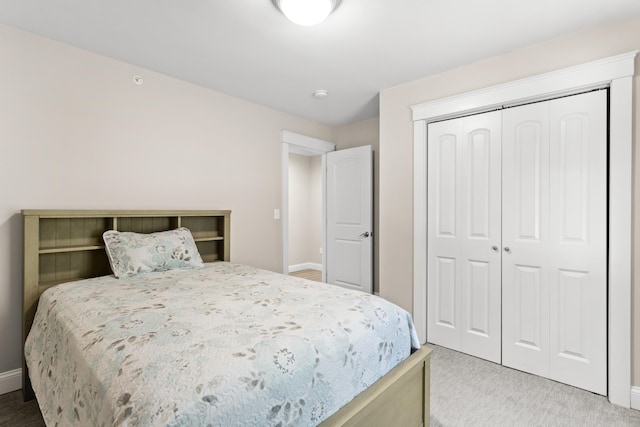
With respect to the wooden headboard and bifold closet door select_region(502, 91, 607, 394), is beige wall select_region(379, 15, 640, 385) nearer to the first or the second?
bifold closet door select_region(502, 91, 607, 394)

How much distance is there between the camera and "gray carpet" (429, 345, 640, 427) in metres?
1.85

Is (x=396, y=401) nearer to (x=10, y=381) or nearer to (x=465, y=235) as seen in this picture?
(x=465, y=235)

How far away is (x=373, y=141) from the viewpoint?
4.12m

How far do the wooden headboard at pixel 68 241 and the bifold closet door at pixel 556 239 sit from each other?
2607mm

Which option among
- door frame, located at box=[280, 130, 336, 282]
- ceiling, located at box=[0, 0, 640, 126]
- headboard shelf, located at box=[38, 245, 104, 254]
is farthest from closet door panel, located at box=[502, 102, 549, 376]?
headboard shelf, located at box=[38, 245, 104, 254]

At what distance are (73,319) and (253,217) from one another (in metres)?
2.16

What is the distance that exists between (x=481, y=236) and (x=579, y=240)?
0.63 m

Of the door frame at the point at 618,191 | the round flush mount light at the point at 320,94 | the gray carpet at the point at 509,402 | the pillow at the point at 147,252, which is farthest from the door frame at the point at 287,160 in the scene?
the door frame at the point at 618,191

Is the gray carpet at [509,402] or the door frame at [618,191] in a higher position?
the door frame at [618,191]

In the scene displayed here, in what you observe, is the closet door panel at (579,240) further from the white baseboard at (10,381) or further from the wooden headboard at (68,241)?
the white baseboard at (10,381)

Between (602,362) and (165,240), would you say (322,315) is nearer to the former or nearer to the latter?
(165,240)

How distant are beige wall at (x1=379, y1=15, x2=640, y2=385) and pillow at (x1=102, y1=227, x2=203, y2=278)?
1.75 meters

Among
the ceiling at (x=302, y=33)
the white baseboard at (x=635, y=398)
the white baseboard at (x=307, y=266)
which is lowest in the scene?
the white baseboard at (x=635, y=398)

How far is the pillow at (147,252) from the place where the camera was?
2.18m
